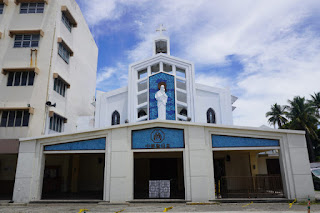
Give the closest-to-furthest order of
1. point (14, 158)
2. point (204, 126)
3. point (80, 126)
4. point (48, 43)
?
1. point (204, 126)
2. point (14, 158)
3. point (48, 43)
4. point (80, 126)

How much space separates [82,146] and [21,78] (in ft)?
28.7

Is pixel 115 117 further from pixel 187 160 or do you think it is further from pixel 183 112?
pixel 187 160

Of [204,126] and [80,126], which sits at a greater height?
[80,126]

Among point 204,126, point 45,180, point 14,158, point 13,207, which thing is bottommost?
point 13,207

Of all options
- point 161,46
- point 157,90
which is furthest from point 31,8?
point 161,46

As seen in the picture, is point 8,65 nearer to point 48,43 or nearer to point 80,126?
point 48,43

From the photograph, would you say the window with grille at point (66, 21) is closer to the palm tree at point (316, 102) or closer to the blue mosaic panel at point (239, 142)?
the blue mosaic panel at point (239, 142)

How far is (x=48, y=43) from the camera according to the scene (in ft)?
63.6

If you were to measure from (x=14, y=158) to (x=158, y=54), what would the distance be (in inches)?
587

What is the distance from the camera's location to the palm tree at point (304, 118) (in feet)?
122

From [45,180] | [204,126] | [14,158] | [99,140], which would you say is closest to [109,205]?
[99,140]

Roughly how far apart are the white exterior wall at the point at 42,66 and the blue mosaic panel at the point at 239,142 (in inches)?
466

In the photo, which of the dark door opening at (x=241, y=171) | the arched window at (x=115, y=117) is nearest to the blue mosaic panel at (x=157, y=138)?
the dark door opening at (x=241, y=171)

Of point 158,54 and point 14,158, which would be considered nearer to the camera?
point 14,158
